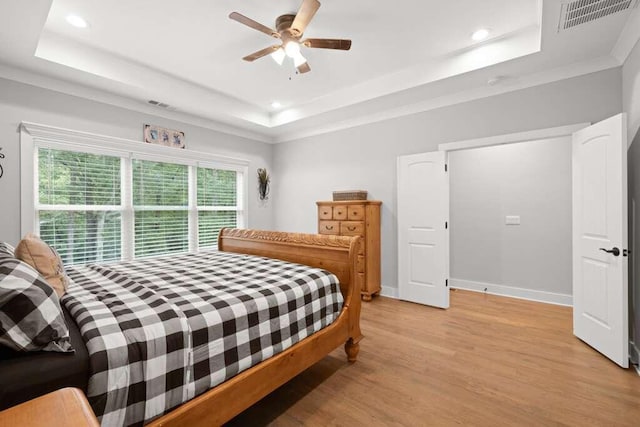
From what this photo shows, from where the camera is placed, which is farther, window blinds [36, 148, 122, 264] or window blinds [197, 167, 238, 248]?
window blinds [197, 167, 238, 248]

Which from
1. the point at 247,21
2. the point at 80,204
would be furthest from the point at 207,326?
the point at 80,204

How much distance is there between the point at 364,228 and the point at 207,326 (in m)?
2.77

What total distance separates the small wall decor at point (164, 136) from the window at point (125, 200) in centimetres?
10

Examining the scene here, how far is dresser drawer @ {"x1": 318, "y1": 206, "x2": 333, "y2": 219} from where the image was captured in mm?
4227

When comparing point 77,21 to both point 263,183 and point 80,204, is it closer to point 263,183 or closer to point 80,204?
point 80,204

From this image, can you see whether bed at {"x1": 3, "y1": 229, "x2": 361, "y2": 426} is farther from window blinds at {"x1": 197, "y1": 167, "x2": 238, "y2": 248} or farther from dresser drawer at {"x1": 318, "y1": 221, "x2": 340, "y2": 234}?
window blinds at {"x1": 197, "y1": 167, "x2": 238, "y2": 248}

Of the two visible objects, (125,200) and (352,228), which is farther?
(352,228)

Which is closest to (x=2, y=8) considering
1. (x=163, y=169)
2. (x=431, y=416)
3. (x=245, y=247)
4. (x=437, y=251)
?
(x=163, y=169)

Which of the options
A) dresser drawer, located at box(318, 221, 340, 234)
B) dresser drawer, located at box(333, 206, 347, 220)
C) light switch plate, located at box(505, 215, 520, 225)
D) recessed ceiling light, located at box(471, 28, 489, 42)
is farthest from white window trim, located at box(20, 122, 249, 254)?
light switch plate, located at box(505, 215, 520, 225)

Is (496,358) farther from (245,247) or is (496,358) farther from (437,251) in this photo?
(245,247)

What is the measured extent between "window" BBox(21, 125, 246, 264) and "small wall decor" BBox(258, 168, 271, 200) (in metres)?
0.55

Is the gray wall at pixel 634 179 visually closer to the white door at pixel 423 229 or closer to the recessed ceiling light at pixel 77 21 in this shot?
the white door at pixel 423 229

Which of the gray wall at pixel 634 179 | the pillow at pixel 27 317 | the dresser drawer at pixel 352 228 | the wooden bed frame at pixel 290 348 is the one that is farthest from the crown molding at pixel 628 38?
the pillow at pixel 27 317

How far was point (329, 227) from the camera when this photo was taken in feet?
13.8
